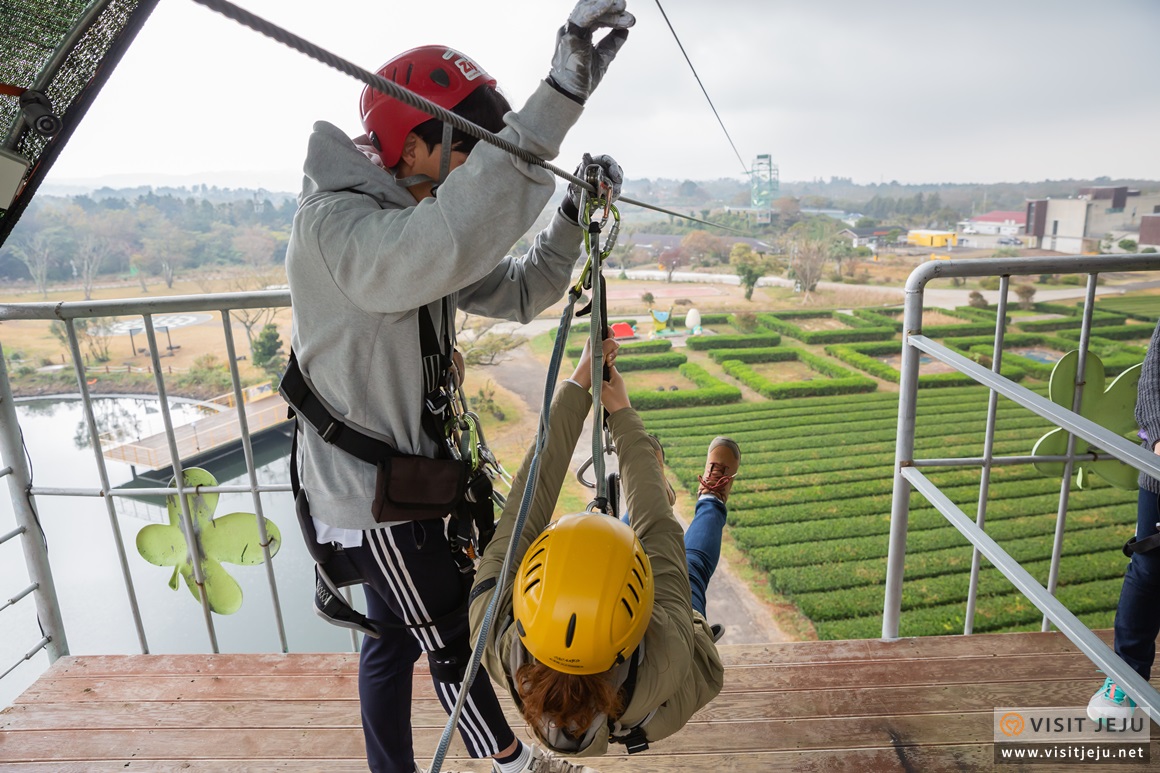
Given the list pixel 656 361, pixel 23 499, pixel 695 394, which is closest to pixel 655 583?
pixel 23 499

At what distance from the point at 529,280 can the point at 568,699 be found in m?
0.66

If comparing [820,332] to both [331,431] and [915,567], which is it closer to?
[915,567]

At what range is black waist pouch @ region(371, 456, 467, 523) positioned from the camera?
0.91 meters

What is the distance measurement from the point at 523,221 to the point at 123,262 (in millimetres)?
18433

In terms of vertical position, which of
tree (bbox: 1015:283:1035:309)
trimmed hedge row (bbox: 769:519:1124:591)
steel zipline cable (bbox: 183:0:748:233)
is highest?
steel zipline cable (bbox: 183:0:748:233)

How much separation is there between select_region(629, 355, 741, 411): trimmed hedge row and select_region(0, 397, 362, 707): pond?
35.3ft

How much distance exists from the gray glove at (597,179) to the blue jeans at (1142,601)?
4.17 feet

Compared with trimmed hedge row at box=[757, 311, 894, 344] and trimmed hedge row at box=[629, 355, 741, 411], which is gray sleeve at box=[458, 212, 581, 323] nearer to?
trimmed hedge row at box=[629, 355, 741, 411]

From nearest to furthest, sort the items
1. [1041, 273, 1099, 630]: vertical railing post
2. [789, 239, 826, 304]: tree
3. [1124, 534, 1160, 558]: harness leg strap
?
[1124, 534, 1160, 558]: harness leg strap < [1041, 273, 1099, 630]: vertical railing post < [789, 239, 826, 304]: tree

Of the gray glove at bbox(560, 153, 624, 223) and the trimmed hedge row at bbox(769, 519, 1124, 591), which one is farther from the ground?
the gray glove at bbox(560, 153, 624, 223)

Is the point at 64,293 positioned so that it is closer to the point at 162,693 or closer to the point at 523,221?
the point at 162,693

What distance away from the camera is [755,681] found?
151 cm

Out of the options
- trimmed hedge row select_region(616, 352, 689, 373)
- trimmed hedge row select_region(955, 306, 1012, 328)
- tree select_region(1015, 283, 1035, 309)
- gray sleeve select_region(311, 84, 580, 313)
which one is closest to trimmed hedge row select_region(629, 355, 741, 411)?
trimmed hedge row select_region(616, 352, 689, 373)

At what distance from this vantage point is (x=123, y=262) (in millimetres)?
15539
